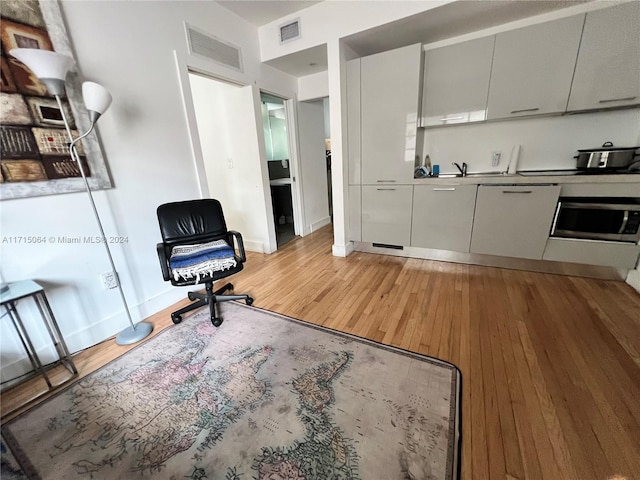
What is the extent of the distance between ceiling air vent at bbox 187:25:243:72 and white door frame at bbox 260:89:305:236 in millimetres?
611

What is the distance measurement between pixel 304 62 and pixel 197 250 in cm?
266

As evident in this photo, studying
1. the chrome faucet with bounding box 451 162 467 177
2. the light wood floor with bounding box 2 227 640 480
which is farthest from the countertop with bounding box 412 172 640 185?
the light wood floor with bounding box 2 227 640 480

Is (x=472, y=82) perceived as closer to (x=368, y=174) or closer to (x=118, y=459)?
(x=368, y=174)

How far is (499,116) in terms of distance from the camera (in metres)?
2.50

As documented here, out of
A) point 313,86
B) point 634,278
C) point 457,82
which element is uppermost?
point 313,86

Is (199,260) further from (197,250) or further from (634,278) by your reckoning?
(634,278)

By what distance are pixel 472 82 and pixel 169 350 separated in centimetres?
359

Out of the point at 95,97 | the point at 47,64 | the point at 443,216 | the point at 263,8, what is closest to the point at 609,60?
the point at 443,216

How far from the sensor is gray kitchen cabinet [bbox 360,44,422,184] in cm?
253

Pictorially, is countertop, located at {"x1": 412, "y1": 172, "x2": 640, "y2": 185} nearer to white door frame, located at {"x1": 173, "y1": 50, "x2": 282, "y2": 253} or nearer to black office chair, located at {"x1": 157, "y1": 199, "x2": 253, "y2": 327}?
black office chair, located at {"x1": 157, "y1": 199, "x2": 253, "y2": 327}

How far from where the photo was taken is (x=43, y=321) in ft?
5.17

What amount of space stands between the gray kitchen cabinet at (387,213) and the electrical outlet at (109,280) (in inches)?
99.4

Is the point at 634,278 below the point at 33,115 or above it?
below

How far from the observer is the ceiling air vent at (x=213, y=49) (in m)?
2.28
